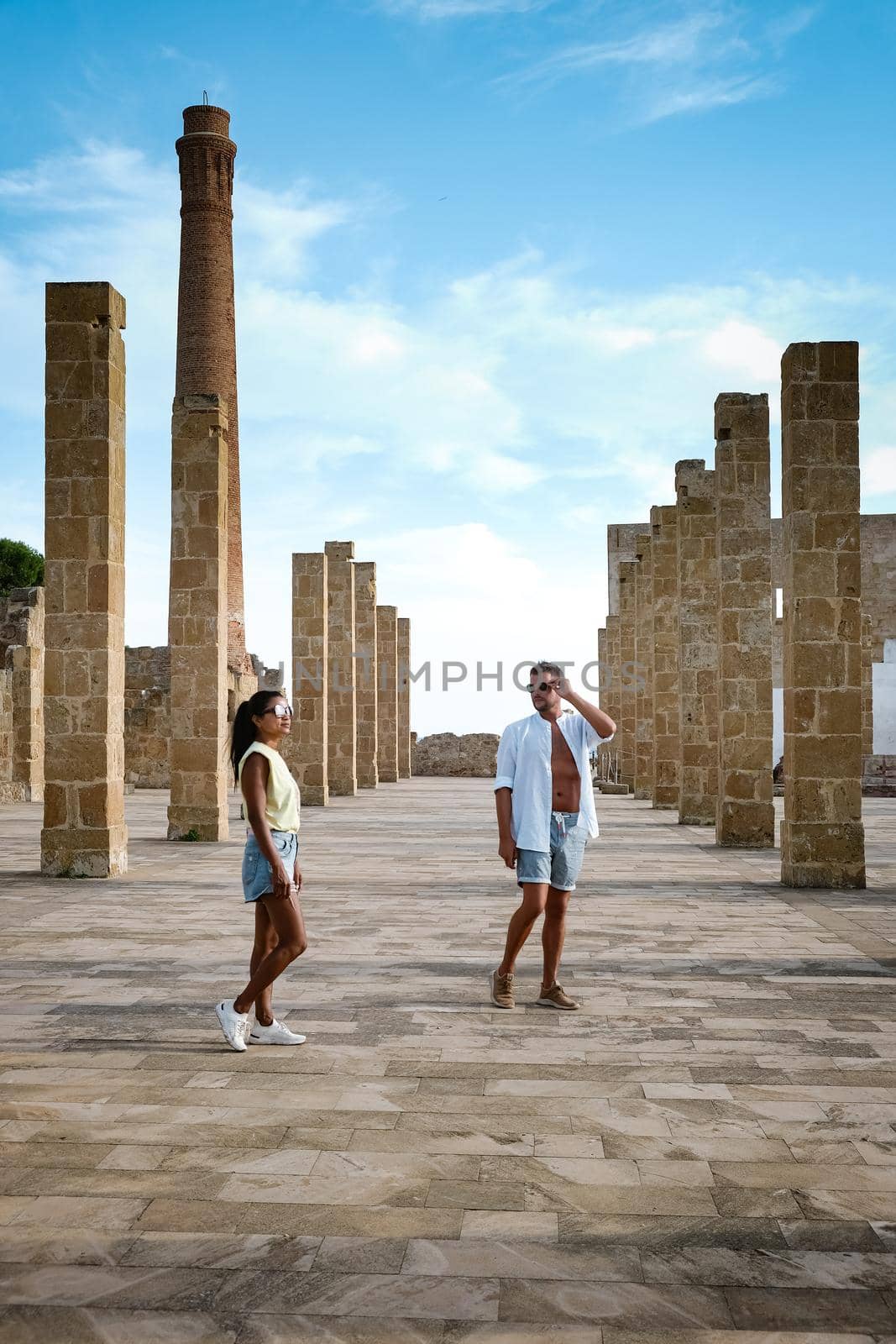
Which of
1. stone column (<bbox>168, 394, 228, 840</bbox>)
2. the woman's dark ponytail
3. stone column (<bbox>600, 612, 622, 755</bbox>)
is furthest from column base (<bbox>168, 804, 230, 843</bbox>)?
stone column (<bbox>600, 612, 622, 755</bbox>)

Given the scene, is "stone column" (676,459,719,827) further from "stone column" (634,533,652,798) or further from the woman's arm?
the woman's arm

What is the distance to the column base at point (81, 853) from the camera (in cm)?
1087

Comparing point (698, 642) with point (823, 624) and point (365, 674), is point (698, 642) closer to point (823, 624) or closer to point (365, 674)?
point (823, 624)

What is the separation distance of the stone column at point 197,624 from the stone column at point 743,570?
5.39m

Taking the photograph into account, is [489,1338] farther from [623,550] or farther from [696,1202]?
[623,550]

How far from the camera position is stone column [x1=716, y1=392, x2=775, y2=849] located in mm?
13844

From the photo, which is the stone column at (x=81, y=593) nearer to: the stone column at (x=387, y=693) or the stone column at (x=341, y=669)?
the stone column at (x=341, y=669)

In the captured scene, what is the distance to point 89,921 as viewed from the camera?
8.30 m

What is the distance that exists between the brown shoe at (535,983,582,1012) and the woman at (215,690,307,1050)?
122 cm

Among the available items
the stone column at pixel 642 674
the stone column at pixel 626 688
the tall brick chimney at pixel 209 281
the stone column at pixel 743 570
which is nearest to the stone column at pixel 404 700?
the tall brick chimney at pixel 209 281

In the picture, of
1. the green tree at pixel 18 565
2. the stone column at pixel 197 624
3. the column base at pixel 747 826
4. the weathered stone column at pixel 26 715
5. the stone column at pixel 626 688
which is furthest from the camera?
the green tree at pixel 18 565

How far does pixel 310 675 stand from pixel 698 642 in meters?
8.24

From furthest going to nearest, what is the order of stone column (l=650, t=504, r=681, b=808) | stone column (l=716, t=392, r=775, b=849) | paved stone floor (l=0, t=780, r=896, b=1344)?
stone column (l=650, t=504, r=681, b=808), stone column (l=716, t=392, r=775, b=849), paved stone floor (l=0, t=780, r=896, b=1344)

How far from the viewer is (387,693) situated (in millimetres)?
34250
